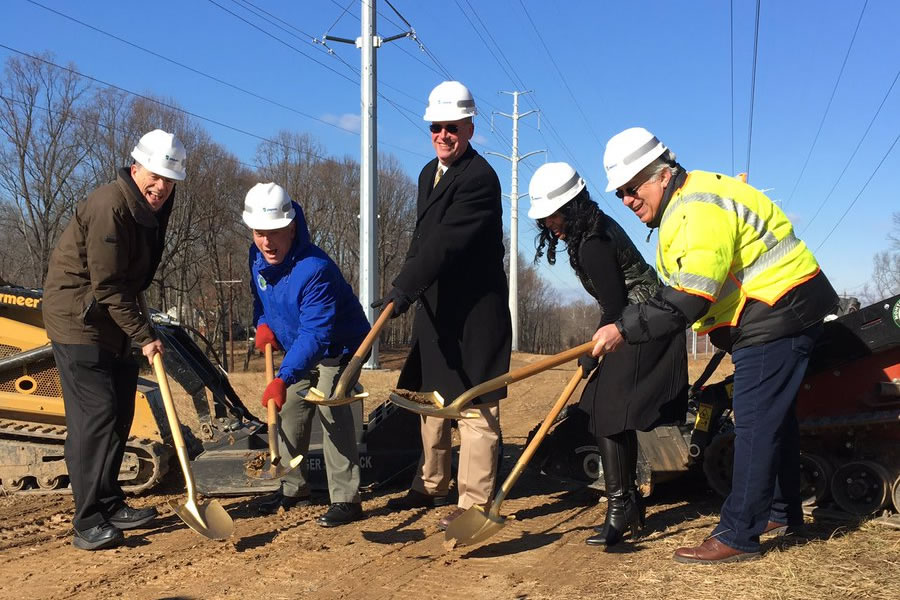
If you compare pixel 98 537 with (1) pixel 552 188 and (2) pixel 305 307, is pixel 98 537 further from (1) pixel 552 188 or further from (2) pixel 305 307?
(1) pixel 552 188

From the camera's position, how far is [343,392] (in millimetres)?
Answer: 3939

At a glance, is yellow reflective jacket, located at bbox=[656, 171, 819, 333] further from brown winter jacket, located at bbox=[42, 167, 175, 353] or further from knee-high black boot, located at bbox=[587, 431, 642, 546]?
brown winter jacket, located at bbox=[42, 167, 175, 353]

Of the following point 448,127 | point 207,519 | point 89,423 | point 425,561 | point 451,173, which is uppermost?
point 448,127

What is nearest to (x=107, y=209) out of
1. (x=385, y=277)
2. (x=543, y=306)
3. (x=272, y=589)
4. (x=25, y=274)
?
(x=272, y=589)

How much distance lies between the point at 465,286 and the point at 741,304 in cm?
153

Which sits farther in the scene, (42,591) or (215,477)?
(215,477)

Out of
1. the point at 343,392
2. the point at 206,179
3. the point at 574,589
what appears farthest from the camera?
the point at 206,179

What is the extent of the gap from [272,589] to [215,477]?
1.75 metres

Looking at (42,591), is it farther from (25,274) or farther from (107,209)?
(25,274)

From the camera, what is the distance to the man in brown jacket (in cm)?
407

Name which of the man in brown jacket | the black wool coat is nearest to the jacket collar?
the black wool coat

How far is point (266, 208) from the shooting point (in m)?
4.29

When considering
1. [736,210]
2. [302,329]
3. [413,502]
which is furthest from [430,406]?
[736,210]

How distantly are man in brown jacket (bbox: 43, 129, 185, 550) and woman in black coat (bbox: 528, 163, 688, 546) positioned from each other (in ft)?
7.12
